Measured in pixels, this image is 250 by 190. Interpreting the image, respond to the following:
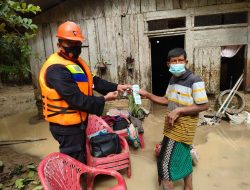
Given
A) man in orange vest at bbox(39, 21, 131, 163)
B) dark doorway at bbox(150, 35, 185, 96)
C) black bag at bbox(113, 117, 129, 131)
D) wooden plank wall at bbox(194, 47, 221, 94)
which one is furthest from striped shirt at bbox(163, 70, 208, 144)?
dark doorway at bbox(150, 35, 185, 96)

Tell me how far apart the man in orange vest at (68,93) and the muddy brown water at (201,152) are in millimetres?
1146

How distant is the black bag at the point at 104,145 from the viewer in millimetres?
3371

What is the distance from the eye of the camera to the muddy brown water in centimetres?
343

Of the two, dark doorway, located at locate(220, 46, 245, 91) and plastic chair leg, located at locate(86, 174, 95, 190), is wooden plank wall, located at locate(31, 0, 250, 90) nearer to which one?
dark doorway, located at locate(220, 46, 245, 91)

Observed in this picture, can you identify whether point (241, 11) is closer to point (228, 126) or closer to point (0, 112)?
point (228, 126)

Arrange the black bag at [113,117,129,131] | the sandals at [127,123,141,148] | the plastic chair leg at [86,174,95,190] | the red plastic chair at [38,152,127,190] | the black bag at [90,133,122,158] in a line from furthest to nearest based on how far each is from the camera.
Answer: the black bag at [113,117,129,131]
the sandals at [127,123,141,148]
the black bag at [90,133,122,158]
the plastic chair leg at [86,174,95,190]
the red plastic chair at [38,152,127,190]

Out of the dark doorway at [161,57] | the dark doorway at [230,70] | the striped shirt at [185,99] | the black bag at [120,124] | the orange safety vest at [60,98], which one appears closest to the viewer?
the striped shirt at [185,99]

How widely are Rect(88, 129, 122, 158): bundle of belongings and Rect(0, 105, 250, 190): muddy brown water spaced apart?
1.67 feet

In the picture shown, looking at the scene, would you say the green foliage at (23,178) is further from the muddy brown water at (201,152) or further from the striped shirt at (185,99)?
the striped shirt at (185,99)

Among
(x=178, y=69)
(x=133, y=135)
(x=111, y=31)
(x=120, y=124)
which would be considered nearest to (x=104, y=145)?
(x=133, y=135)

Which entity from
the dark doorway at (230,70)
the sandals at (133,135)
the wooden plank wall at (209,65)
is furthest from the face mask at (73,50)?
the dark doorway at (230,70)

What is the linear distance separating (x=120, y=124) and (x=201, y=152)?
1573 millimetres

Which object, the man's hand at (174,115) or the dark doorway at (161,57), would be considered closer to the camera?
the man's hand at (174,115)

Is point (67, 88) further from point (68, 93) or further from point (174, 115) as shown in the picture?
point (174, 115)
